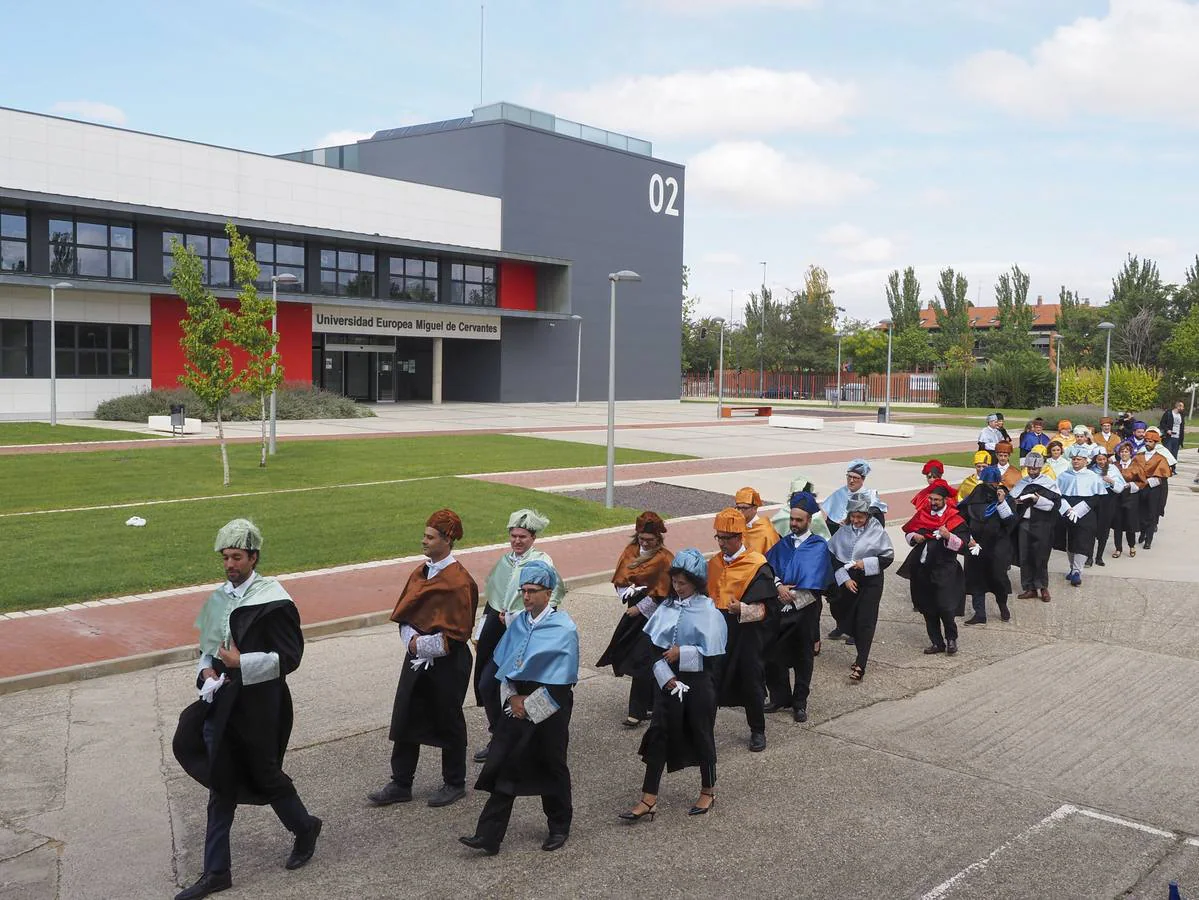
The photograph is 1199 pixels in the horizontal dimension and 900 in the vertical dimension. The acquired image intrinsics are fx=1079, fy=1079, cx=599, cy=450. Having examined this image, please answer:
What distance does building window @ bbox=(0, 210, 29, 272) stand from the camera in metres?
35.4

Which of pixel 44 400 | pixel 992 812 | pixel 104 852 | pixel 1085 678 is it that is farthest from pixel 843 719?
pixel 44 400

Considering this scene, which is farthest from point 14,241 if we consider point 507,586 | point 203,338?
point 507,586

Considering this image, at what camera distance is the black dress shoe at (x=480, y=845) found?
582cm

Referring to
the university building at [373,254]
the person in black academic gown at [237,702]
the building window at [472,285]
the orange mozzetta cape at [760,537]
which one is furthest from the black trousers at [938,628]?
the building window at [472,285]

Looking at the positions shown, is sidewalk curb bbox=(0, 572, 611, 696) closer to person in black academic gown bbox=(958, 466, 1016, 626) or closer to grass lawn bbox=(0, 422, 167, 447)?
person in black academic gown bbox=(958, 466, 1016, 626)

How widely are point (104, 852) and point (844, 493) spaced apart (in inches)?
252

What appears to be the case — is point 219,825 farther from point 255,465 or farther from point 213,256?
point 213,256

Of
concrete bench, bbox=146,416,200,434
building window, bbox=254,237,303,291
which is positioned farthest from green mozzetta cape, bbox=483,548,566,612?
building window, bbox=254,237,303,291

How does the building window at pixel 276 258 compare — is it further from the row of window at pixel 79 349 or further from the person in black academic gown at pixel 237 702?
the person in black academic gown at pixel 237 702

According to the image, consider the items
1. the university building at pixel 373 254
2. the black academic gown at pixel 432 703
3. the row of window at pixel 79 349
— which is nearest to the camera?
the black academic gown at pixel 432 703

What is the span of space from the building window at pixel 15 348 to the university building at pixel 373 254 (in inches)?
1.8

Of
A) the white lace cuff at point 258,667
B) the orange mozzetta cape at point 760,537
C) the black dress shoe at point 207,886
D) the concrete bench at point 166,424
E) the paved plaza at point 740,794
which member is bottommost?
the paved plaza at point 740,794

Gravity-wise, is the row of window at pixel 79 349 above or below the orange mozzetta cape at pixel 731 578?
above

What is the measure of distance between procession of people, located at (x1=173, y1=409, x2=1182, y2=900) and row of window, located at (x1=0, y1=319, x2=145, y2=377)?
31.4m
